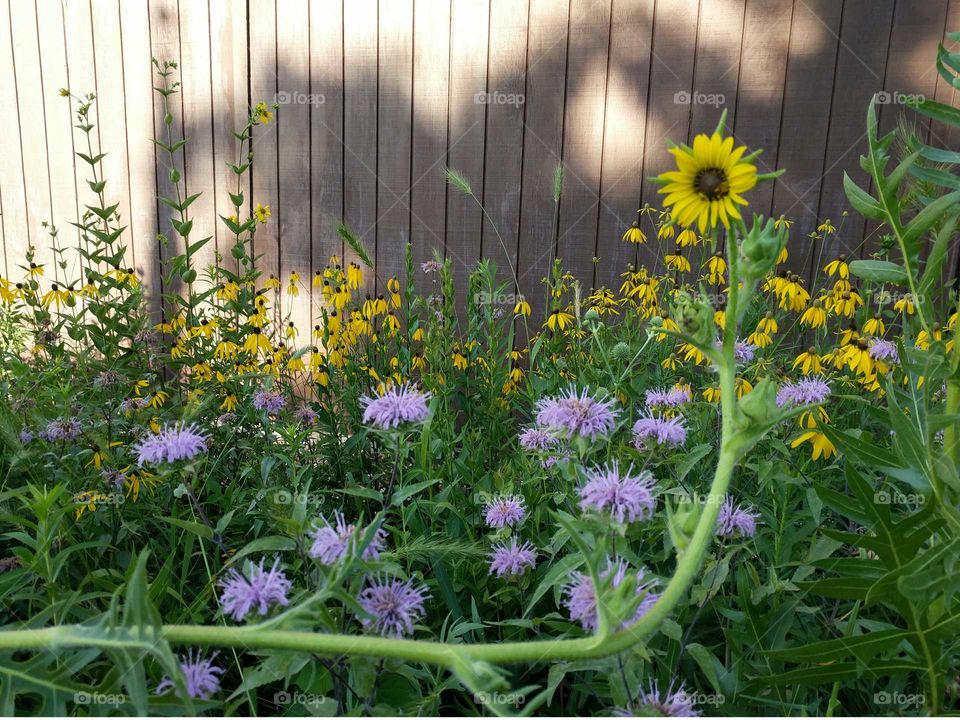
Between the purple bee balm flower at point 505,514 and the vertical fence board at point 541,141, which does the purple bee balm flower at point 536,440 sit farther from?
the vertical fence board at point 541,141

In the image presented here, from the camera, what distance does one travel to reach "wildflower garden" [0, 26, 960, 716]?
67 cm

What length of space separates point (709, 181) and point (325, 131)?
10.8 ft

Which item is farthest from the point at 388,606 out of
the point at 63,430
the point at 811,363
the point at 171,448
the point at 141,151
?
the point at 141,151

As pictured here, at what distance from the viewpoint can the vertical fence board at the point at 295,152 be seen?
3.62 m

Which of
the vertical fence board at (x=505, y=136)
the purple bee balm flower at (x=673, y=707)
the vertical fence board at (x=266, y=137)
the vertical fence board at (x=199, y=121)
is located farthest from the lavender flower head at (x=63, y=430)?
the vertical fence board at (x=199, y=121)

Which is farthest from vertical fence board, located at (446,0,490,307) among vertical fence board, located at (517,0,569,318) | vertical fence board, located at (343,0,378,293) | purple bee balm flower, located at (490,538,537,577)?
purple bee balm flower, located at (490,538,537,577)

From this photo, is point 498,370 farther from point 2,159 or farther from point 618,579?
point 2,159

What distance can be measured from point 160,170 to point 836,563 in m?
3.96

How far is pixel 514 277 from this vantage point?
3.40m

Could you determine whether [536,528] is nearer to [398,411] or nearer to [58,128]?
[398,411]

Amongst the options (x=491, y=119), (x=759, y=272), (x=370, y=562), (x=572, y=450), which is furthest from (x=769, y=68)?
(x=370, y=562)

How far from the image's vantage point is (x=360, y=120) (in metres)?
3.59

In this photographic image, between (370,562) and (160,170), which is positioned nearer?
(370,562)

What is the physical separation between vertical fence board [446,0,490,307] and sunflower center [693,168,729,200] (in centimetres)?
273
